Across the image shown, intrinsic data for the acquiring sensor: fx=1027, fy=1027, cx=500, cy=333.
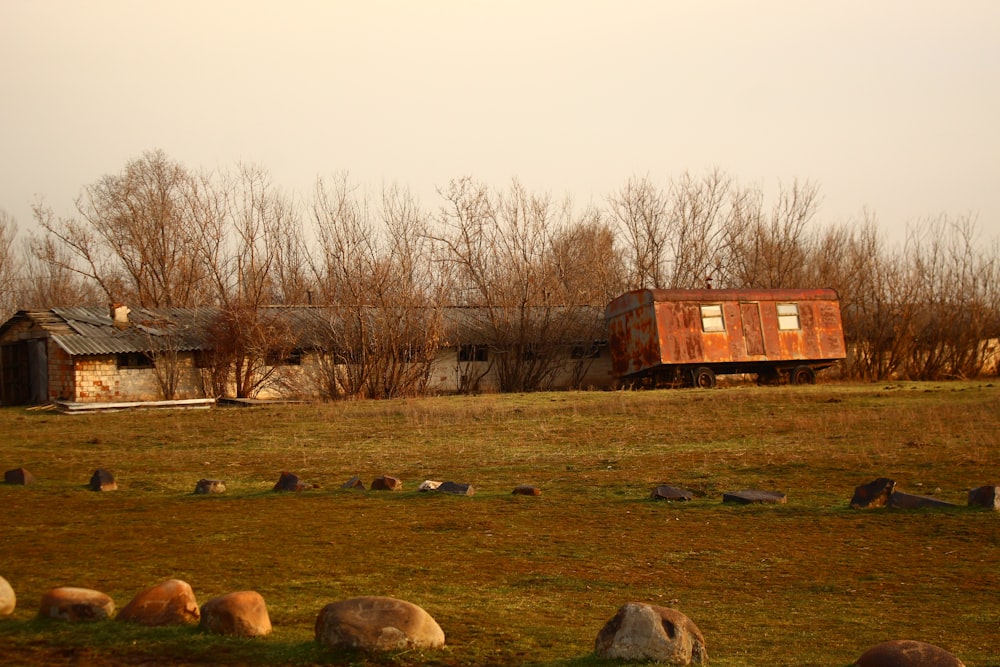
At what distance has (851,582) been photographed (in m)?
8.03

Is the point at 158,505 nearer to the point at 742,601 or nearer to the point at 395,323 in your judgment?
the point at 742,601

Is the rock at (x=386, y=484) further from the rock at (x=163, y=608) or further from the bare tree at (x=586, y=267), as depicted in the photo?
the bare tree at (x=586, y=267)

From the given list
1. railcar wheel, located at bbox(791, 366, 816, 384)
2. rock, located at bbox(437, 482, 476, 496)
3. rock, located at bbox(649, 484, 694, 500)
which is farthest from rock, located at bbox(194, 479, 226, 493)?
railcar wheel, located at bbox(791, 366, 816, 384)

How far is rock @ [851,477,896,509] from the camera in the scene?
11.1 m

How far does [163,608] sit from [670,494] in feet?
23.1

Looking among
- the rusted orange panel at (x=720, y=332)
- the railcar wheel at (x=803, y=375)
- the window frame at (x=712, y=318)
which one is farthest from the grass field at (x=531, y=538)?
the railcar wheel at (x=803, y=375)

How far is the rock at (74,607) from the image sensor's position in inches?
235

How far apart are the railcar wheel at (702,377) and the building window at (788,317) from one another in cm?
321

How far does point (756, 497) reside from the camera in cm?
1145

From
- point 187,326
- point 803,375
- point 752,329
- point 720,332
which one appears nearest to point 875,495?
point 720,332

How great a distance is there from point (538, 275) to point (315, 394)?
37.8 ft

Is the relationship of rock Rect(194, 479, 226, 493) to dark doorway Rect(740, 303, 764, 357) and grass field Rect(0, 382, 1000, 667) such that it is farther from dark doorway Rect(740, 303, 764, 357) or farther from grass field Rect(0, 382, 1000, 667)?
dark doorway Rect(740, 303, 764, 357)

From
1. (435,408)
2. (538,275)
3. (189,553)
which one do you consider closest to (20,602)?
(189,553)

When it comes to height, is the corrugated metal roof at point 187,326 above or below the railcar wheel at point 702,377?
above
